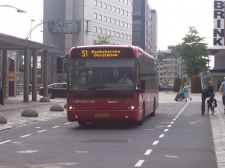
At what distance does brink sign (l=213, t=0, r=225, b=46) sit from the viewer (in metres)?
72.1

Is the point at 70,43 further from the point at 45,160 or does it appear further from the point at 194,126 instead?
the point at 45,160

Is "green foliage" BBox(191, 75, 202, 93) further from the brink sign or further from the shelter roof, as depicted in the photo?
the shelter roof

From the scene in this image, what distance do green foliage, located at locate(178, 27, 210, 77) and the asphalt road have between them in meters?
68.7

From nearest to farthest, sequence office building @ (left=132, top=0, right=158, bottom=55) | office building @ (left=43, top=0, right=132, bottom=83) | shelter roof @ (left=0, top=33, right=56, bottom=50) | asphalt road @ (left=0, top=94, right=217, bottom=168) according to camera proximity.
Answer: asphalt road @ (left=0, top=94, right=217, bottom=168), shelter roof @ (left=0, top=33, right=56, bottom=50), office building @ (left=43, top=0, right=132, bottom=83), office building @ (left=132, top=0, right=158, bottom=55)

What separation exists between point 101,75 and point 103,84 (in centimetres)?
34

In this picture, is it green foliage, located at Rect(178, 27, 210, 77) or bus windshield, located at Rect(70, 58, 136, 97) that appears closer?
bus windshield, located at Rect(70, 58, 136, 97)

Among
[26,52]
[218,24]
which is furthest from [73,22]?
[26,52]

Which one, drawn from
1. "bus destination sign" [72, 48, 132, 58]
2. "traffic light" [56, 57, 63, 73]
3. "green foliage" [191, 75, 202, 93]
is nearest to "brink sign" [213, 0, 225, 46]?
"green foliage" [191, 75, 202, 93]

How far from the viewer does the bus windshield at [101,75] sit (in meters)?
19.5

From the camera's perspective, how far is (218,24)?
73.2 metres

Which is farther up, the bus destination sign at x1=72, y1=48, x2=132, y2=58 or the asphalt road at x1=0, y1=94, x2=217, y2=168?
the bus destination sign at x1=72, y1=48, x2=132, y2=58

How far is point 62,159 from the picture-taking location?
11.7 metres

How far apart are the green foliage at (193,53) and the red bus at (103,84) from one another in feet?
228

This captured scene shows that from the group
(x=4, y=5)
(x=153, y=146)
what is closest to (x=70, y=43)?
(x=4, y=5)
